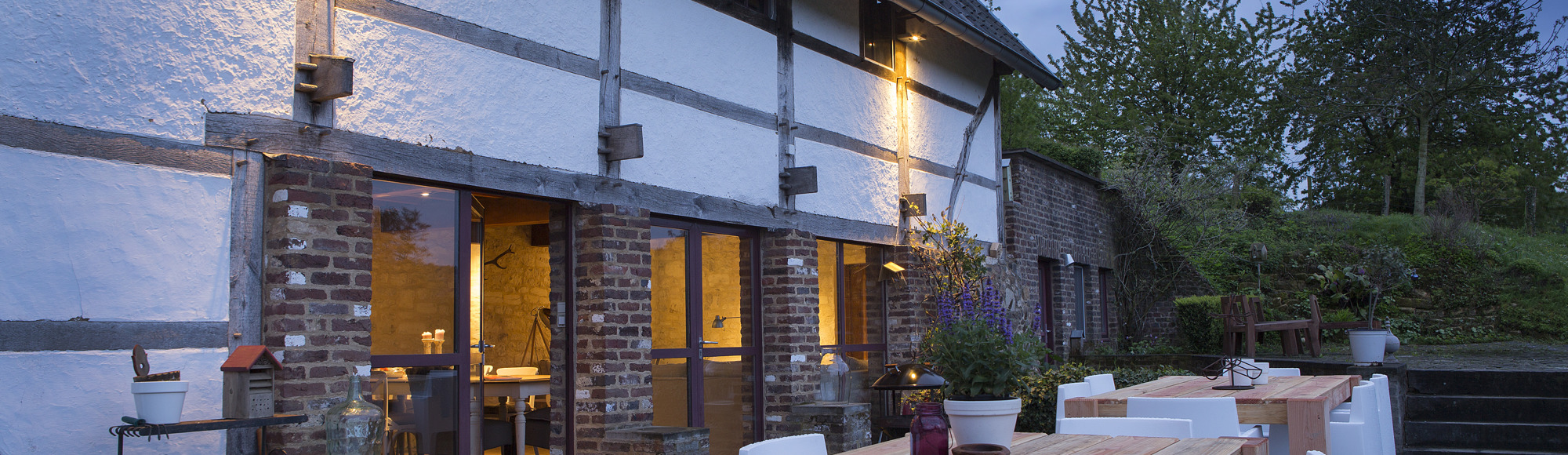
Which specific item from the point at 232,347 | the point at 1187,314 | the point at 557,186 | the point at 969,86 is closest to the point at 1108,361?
the point at 1187,314

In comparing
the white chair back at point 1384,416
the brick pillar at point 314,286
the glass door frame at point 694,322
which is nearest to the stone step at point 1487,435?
the white chair back at point 1384,416

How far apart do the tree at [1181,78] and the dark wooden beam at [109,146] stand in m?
20.7

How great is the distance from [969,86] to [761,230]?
3587mm

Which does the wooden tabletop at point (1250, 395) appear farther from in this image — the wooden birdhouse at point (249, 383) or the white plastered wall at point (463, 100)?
the wooden birdhouse at point (249, 383)

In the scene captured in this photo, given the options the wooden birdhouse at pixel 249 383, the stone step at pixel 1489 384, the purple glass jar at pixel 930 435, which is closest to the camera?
the purple glass jar at pixel 930 435

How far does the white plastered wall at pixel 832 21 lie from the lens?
7254 millimetres

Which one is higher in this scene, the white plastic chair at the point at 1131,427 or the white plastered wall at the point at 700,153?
the white plastered wall at the point at 700,153

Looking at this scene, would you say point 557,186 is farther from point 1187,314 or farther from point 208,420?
point 1187,314

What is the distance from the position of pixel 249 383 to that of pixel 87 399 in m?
0.47

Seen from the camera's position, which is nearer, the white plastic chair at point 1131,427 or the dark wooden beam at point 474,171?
the white plastic chair at point 1131,427

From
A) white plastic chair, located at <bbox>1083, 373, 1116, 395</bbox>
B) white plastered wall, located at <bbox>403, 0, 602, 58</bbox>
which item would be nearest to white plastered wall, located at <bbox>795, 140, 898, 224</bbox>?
white plastered wall, located at <bbox>403, 0, 602, 58</bbox>

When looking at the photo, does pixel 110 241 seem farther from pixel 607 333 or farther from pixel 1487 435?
pixel 1487 435

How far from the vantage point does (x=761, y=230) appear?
272 inches

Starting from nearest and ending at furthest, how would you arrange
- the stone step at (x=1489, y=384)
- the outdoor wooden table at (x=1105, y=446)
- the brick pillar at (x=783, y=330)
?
the outdoor wooden table at (x=1105, y=446) → the brick pillar at (x=783, y=330) → the stone step at (x=1489, y=384)
